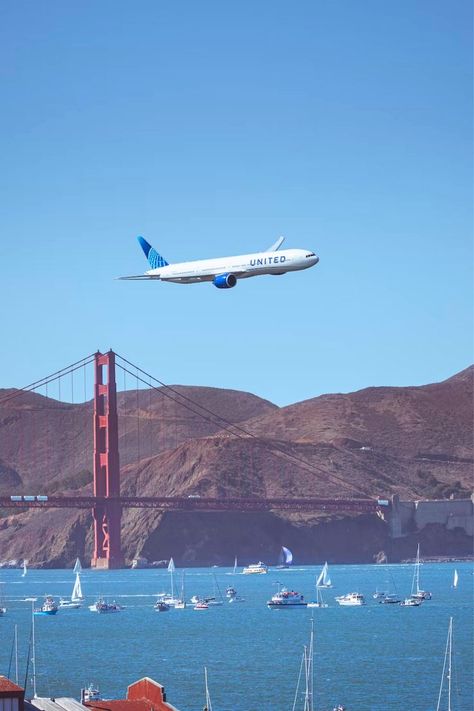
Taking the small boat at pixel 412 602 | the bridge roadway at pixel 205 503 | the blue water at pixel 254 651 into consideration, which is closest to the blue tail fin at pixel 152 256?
the blue water at pixel 254 651

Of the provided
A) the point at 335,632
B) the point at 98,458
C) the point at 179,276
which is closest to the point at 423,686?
the point at 179,276

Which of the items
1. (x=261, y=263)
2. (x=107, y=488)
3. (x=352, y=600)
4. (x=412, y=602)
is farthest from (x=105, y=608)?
(x=261, y=263)

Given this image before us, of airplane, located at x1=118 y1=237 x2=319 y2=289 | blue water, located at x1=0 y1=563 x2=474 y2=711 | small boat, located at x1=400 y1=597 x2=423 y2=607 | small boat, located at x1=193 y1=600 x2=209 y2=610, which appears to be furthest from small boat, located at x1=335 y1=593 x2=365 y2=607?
airplane, located at x1=118 y1=237 x2=319 y2=289

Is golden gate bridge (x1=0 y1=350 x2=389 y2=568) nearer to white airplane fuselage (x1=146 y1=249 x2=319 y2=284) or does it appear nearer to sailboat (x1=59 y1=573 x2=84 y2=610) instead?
sailboat (x1=59 y1=573 x2=84 y2=610)

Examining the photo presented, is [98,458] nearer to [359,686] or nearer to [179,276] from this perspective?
[359,686]

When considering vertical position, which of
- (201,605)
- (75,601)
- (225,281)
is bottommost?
(201,605)

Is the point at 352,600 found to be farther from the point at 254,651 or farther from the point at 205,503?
the point at 205,503

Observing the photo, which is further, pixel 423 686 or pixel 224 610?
pixel 224 610
